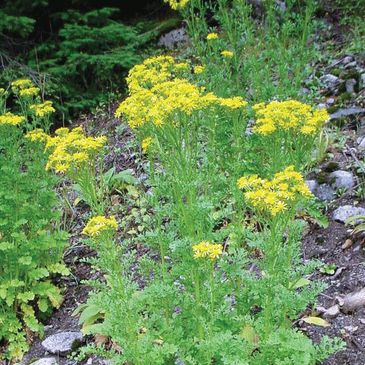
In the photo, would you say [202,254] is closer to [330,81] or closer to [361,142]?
[361,142]

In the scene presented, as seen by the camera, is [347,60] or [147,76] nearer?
[147,76]

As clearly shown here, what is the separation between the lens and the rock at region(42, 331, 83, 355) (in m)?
3.71

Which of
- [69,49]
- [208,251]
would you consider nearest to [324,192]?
[208,251]

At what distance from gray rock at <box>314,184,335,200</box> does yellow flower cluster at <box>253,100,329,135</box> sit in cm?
160

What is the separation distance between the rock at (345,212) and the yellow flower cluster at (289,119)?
1393 mm

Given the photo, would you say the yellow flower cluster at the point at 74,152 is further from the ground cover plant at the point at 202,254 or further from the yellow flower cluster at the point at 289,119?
the yellow flower cluster at the point at 289,119

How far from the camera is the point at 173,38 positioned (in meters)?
8.80

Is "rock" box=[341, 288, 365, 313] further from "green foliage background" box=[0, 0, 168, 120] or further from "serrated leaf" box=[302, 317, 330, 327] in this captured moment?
"green foliage background" box=[0, 0, 168, 120]

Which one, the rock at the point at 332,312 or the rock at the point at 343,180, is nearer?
the rock at the point at 332,312

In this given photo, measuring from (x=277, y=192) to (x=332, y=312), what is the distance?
4.40 feet

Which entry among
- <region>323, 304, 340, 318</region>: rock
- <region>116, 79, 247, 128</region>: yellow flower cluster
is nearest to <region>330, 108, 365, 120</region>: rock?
<region>323, 304, 340, 318</region>: rock

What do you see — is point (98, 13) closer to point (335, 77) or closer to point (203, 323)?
point (335, 77)

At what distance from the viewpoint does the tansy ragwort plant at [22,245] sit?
383 centimetres

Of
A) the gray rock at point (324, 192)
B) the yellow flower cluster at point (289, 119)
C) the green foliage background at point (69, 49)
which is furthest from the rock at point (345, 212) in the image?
the green foliage background at point (69, 49)
